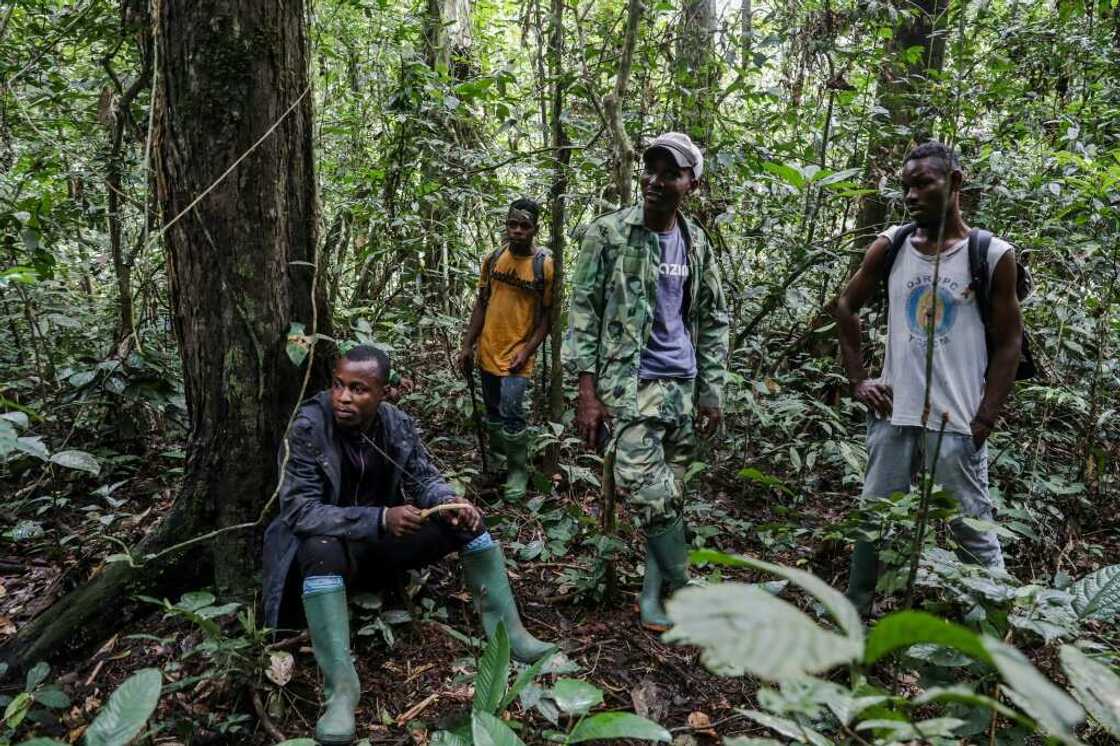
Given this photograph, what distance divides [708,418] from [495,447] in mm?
2148

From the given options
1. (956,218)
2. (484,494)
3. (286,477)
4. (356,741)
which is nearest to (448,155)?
(484,494)

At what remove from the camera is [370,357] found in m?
3.15

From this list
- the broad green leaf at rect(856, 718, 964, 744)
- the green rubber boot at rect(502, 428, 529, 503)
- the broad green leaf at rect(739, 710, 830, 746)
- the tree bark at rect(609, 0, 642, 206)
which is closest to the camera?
the broad green leaf at rect(856, 718, 964, 744)

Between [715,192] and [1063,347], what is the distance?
2.50 metres

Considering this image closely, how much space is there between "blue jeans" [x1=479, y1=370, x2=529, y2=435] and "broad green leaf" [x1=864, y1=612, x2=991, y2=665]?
4.57 meters

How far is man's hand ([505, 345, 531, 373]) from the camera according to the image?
17.5 feet

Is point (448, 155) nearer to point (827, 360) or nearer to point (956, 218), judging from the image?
point (827, 360)

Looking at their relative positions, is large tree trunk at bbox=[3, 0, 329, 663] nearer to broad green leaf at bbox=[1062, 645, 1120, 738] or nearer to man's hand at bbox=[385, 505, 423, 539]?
man's hand at bbox=[385, 505, 423, 539]

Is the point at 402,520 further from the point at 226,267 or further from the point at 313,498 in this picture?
the point at 226,267

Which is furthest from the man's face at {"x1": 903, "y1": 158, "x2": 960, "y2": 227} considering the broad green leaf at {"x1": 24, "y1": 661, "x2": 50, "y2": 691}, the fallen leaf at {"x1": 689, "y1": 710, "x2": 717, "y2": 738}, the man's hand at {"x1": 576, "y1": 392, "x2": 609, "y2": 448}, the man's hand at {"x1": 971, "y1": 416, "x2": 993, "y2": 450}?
the broad green leaf at {"x1": 24, "y1": 661, "x2": 50, "y2": 691}

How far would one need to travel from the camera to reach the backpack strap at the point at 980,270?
9.50 ft

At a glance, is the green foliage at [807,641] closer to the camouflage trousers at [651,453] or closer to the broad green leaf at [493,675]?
the broad green leaf at [493,675]

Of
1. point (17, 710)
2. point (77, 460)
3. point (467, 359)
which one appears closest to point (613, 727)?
point (17, 710)

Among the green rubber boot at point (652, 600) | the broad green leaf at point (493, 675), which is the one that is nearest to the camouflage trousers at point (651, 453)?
the green rubber boot at point (652, 600)
